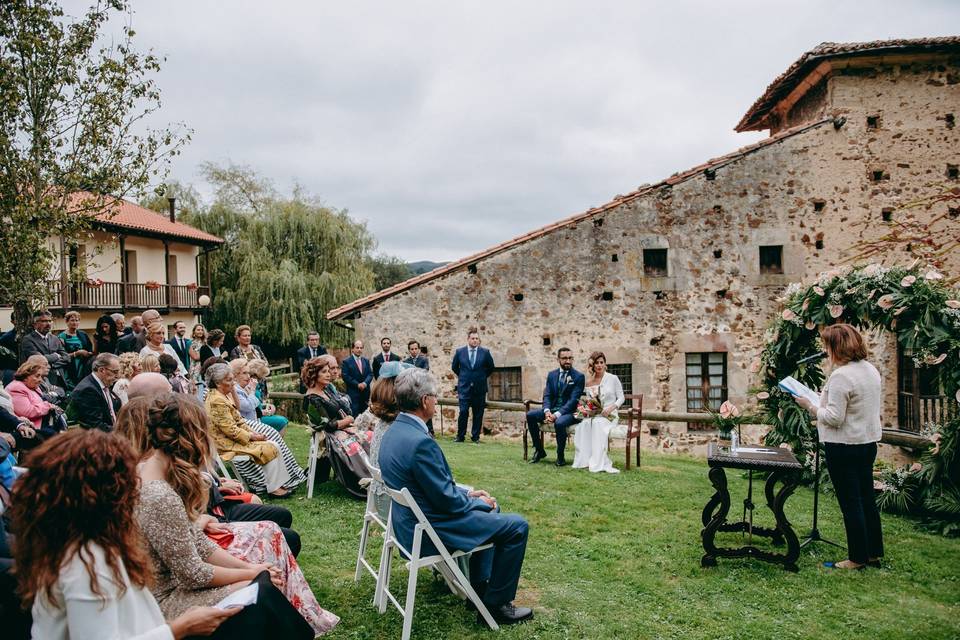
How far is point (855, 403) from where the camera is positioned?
4.80m

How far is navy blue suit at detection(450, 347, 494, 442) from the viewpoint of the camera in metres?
11.1

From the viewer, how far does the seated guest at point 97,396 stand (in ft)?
19.7

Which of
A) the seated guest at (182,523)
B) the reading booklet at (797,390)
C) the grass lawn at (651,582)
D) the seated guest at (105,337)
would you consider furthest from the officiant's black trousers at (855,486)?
the seated guest at (105,337)

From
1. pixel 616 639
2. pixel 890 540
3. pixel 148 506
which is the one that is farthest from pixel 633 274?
pixel 148 506

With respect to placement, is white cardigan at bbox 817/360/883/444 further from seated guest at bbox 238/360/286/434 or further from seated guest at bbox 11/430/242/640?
seated guest at bbox 238/360/286/434

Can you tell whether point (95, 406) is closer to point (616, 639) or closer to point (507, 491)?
point (507, 491)

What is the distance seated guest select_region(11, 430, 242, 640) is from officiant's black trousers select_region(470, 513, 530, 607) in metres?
2.12

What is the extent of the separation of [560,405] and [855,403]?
4.79 meters

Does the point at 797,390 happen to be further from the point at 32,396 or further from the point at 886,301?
the point at 32,396

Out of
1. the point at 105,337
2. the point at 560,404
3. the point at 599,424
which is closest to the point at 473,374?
the point at 560,404

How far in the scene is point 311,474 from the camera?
6.83m

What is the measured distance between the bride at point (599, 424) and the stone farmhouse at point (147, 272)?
2007 centimetres

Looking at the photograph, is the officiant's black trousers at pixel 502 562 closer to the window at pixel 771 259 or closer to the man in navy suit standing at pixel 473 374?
the man in navy suit standing at pixel 473 374

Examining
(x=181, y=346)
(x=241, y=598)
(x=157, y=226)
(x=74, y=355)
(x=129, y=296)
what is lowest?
(x=241, y=598)
